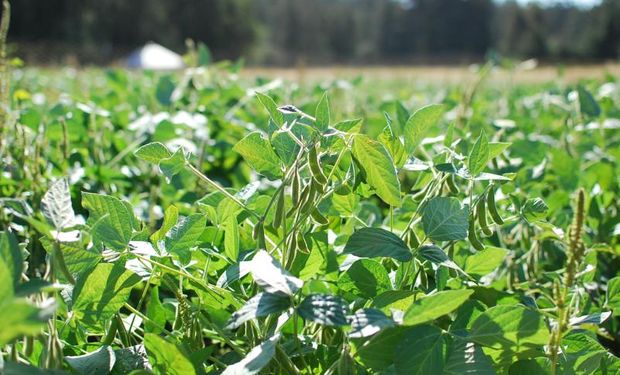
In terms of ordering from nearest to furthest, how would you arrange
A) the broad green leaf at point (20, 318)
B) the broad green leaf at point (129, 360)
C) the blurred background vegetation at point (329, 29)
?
the broad green leaf at point (20, 318) → the broad green leaf at point (129, 360) → the blurred background vegetation at point (329, 29)

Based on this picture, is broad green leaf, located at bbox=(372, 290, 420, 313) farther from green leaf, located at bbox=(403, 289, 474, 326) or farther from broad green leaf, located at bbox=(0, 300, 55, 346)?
broad green leaf, located at bbox=(0, 300, 55, 346)

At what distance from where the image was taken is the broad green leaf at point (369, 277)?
68cm

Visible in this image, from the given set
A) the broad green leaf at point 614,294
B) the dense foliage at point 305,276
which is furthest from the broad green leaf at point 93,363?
the broad green leaf at point 614,294

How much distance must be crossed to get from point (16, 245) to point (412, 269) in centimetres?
38

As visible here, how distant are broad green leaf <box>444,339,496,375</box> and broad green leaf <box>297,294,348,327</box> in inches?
4.8

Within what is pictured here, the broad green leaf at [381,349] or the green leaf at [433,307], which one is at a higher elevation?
the green leaf at [433,307]

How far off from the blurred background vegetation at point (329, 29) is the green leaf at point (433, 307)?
2206 cm

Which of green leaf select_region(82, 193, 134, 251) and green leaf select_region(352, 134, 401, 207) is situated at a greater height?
green leaf select_region(352, 134, 401, 207)

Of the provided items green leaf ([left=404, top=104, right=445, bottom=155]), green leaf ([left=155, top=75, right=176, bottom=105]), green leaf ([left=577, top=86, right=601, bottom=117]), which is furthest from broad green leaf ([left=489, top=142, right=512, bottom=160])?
green leaf ([left=155, top=75, right=176, bottom=105])

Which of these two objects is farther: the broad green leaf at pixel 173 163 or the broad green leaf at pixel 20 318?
the broad green leaf at pixel 173 163

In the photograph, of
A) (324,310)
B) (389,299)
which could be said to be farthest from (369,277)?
(324,310)

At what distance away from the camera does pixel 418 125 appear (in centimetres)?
73

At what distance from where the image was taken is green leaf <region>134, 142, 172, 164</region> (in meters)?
0.68

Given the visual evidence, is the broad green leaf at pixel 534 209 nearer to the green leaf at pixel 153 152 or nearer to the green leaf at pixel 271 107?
the green leaf at pixel 271 107
